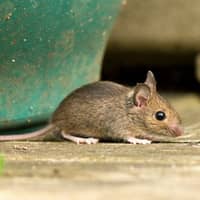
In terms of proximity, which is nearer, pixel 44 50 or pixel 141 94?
pixel 44 50

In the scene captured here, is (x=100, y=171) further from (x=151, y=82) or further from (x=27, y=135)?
(x=151, y=82)

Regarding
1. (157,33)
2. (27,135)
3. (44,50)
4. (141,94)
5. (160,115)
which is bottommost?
(27,135)

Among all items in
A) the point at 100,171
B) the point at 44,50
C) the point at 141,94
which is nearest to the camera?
the point at 100,171

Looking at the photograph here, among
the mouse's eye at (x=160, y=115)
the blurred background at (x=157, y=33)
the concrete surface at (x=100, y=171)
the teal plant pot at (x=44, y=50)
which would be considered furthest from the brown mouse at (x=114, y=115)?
the blurred background at (x=157, y=33)

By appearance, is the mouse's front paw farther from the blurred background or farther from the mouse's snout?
the blurred background

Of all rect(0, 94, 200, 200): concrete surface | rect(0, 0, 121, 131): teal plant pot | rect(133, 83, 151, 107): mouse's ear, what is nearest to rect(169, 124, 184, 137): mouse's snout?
rect(133, 83, 151, 107): mouse's ear

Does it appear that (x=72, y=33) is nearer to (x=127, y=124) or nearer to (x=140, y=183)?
(x=127, y=124)

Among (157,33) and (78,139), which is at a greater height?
(157,33)

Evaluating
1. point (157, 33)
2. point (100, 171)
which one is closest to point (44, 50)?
point (100, 171)
